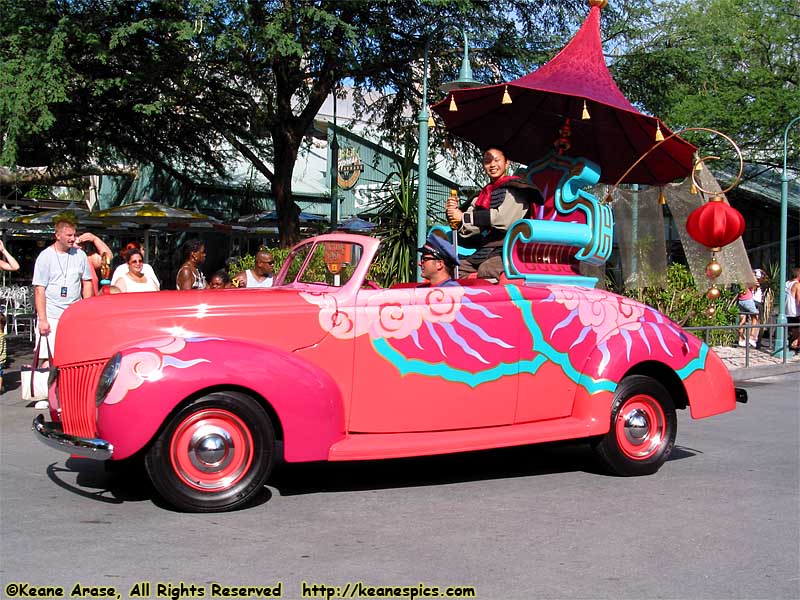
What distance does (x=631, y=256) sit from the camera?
8578 millimetres

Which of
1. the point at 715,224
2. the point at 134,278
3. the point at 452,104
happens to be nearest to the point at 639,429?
the point at 715,224

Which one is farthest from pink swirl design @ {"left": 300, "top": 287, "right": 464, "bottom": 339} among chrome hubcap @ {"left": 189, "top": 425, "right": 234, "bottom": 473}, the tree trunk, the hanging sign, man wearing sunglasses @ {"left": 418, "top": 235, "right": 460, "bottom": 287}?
the hanging sign

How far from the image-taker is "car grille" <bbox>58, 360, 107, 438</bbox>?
523 cm

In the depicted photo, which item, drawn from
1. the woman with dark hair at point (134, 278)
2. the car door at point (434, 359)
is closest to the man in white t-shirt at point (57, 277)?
the woman with dark hair at point (134, 278)

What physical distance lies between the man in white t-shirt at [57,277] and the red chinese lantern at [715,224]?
5998 millimetres

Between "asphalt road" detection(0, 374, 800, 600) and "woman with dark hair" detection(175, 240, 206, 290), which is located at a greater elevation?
"woman with dark hair" detection(175, 240, 206, 290)

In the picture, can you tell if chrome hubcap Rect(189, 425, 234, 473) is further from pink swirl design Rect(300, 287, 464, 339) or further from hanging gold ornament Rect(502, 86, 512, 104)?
hanging gold ornament Rect(502, 86, 512, 104)

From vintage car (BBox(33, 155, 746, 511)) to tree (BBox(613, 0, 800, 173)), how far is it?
1304cm

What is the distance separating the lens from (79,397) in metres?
5.33

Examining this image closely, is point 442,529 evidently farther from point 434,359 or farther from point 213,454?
point 213,454

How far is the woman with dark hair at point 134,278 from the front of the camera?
923cm

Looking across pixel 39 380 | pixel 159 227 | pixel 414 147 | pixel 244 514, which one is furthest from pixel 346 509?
pixel 159 227

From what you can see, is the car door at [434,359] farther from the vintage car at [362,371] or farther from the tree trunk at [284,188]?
the tree trunk at [284,188]

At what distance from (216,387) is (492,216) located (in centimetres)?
274
